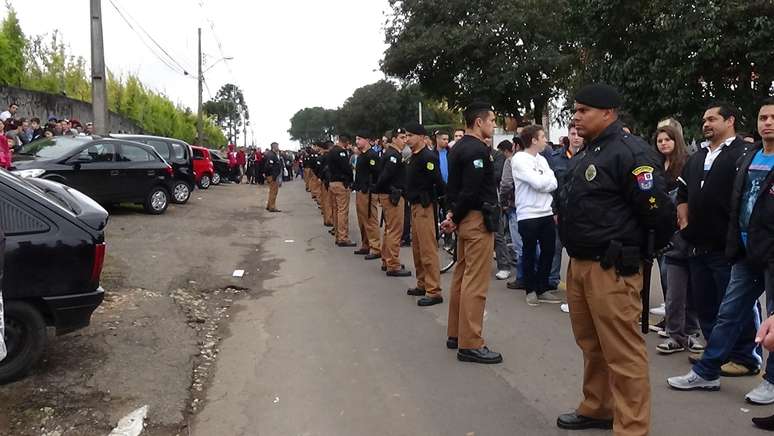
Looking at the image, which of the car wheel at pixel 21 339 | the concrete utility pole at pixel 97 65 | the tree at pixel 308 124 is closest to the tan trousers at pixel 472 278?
the car wheel at pixel 21 339

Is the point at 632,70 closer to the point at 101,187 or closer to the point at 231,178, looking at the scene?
the point at 101,187

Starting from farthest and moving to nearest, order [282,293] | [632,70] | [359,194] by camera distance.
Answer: [632,70]
[359,194]
[282,293]

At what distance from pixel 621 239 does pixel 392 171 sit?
6.08 meters

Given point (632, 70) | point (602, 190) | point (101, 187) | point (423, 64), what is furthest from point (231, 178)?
point (602, 190)

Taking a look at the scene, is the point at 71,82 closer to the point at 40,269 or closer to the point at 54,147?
the point at 54,147

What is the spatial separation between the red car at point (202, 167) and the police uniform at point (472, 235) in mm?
21028

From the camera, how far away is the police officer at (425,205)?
764 centimetres

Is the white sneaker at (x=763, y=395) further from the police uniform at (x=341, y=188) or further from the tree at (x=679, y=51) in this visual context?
the tree at (x=679, y=51)

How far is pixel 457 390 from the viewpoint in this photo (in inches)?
198

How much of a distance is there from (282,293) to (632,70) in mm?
11255

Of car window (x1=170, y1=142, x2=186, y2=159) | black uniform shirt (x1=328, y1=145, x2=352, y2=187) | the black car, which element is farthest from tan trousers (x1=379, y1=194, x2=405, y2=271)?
car window (x1=170, y1=142, x2=186, y2=159)

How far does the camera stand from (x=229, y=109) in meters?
90.7

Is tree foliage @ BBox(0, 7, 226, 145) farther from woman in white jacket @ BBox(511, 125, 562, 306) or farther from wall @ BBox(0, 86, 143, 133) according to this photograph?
woman in white jacket @ BBox(511, 125, 562, 306)

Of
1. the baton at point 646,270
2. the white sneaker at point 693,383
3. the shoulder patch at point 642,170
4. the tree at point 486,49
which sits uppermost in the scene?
the tree at point 486,49
